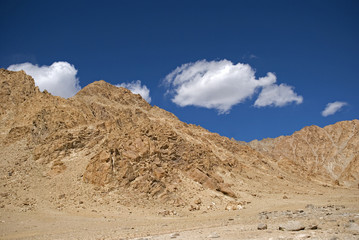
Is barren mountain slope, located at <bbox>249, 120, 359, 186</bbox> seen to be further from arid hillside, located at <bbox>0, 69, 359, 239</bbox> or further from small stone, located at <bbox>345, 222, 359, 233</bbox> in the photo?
small stone, located at <bbox>345, 222, 359, 233</bbox>

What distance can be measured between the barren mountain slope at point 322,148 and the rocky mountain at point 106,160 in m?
45.3

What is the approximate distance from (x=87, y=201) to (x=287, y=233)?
18.3 m

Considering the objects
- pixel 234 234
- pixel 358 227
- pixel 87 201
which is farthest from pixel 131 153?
pixel 358 227

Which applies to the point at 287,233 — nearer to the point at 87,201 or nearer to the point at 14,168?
the point at 87,201

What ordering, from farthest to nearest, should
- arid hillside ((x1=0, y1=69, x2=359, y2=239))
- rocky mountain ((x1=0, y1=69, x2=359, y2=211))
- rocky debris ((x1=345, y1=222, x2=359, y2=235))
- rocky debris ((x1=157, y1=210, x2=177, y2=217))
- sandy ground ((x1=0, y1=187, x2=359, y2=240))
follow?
rocky mountain ((x1=0, y1=69, x2=359, y2=211))
rocky debris ((x1=157, y1=210, x2=177, y2=217))
arid hillside ((x1=0, y1=69, x2=359, y2=239))
sandy ground ((x1=0, y1=187, x2=359, y2=240))
rocky debris ((x1=345, y1=222, x2=359, y2=235))

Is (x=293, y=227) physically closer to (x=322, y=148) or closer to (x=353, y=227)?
(x=353, y=227)

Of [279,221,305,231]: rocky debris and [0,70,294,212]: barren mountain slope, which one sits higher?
[0,70,294,212]: barren mountain slope

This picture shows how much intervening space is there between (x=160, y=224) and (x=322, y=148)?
4014 inches

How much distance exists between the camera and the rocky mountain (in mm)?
28312

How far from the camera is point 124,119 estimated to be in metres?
44.0

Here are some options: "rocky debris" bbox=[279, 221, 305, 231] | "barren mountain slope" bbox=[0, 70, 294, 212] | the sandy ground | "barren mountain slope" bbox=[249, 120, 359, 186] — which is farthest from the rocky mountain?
"barren mountain slope" bbox=[249, 120, 359, 186]

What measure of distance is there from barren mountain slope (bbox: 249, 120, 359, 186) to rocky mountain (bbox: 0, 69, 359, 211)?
45.3 metres

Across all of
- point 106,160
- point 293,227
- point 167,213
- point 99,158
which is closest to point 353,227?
point 293,227

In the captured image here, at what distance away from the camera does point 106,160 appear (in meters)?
30.0
